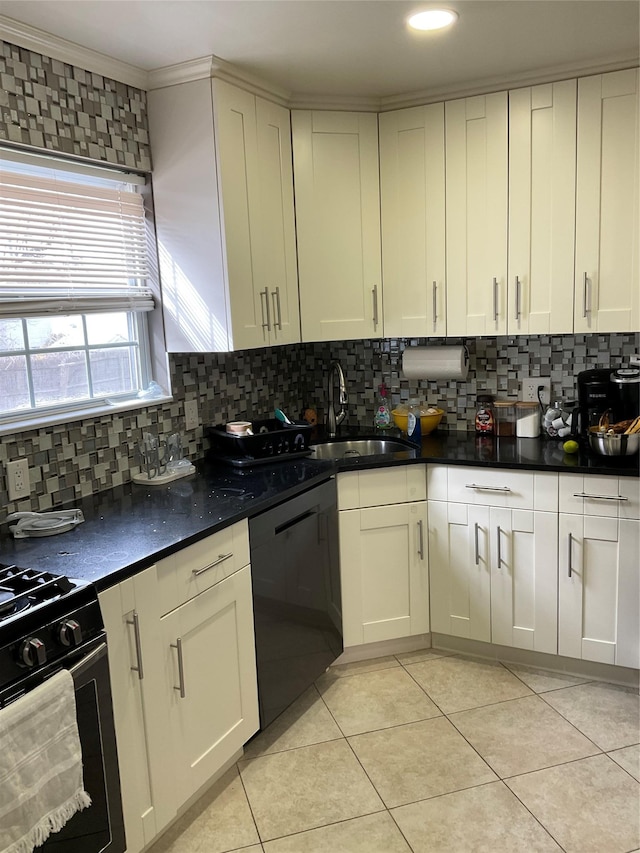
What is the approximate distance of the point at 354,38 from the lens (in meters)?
2.41

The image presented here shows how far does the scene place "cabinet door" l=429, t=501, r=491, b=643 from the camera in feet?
9.62

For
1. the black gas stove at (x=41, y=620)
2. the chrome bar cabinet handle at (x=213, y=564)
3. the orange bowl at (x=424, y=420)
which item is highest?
the orange bowl at (x=424, y=420)

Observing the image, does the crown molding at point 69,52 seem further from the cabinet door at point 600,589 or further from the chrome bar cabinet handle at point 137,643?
the cabinet door at point 600,589

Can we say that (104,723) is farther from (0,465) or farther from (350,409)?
(350,409)

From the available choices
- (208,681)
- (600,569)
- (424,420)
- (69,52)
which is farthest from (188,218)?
(600,569)

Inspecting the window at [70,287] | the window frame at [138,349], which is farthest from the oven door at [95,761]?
the window at [70,287]

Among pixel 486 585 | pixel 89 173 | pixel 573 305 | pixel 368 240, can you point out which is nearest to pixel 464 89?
pixel 368 240

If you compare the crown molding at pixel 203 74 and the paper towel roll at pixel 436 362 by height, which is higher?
the crown molding at pixel 203 74

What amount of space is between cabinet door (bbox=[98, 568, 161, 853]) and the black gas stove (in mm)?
94

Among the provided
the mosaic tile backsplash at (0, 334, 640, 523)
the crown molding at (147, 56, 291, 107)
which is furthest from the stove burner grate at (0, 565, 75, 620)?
the crown molding at (147, 56, 291, 107)

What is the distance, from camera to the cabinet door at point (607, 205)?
2.74m

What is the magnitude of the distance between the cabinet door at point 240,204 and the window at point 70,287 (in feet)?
1.17

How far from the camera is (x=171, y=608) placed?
1.99 m

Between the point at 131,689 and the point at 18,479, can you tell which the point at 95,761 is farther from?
the point at 18,479
